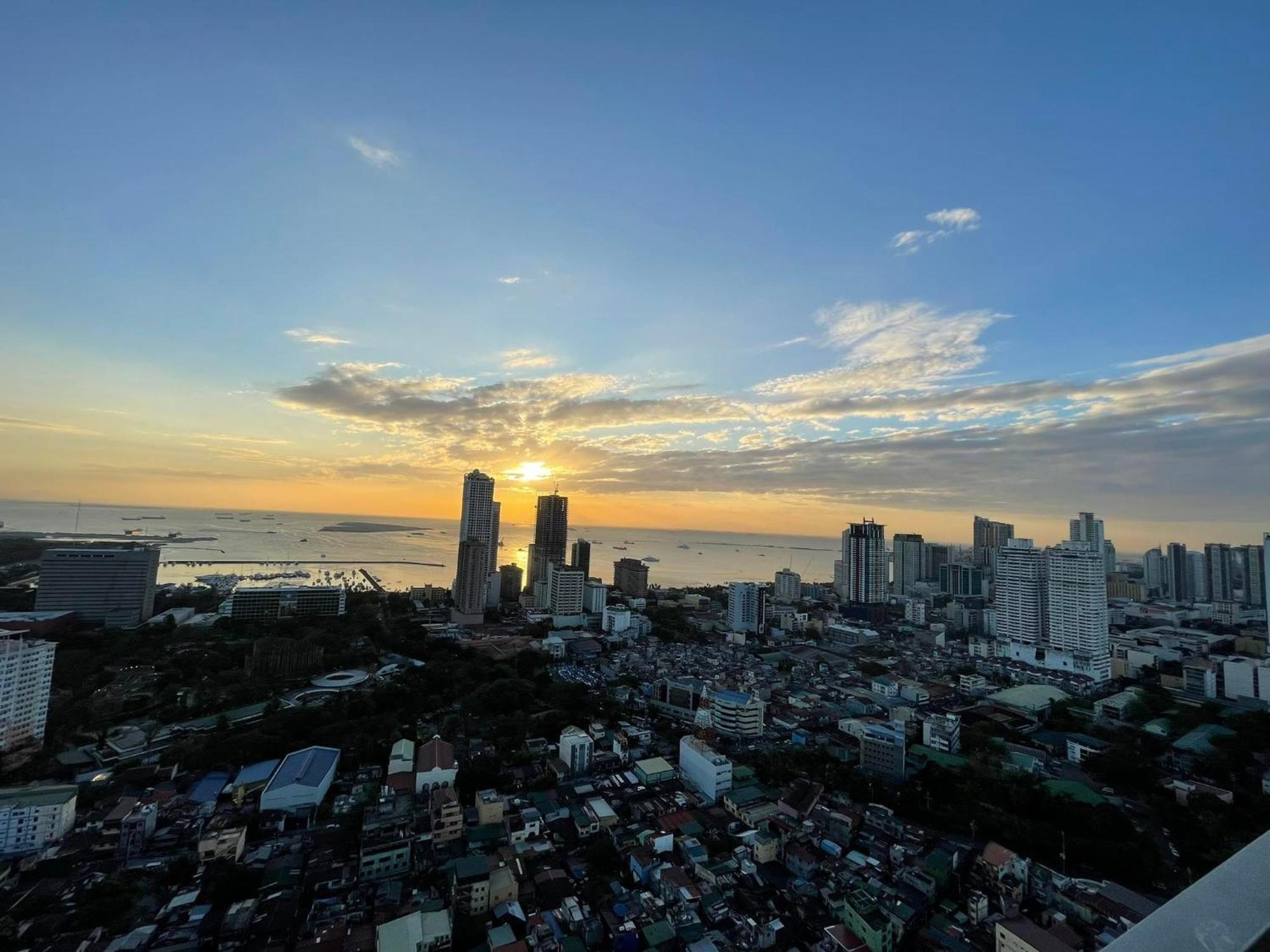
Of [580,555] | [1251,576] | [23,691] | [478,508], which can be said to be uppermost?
[478,508]

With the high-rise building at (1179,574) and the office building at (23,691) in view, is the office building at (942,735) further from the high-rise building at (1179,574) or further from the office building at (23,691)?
the high-rise building at (1179,574)

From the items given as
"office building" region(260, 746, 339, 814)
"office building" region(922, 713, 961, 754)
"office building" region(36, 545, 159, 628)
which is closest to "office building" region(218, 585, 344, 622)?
"office building" region(36, 545, 159, 628)

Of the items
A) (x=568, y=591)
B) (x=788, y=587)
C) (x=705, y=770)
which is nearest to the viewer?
(x=705, y=770)

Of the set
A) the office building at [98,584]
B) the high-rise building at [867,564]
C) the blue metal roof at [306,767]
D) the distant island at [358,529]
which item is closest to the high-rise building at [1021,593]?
the high-rise building at [867,564]

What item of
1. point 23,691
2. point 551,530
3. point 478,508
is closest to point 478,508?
point 478,508

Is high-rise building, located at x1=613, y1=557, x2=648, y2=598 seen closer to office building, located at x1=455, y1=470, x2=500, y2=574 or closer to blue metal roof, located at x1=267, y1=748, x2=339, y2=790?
office building, located at x1=455, y1=470, x2=500, y2=574

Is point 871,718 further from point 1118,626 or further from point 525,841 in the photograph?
point 1118,626

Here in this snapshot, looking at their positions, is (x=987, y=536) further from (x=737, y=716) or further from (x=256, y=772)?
(x=256, y=772)
